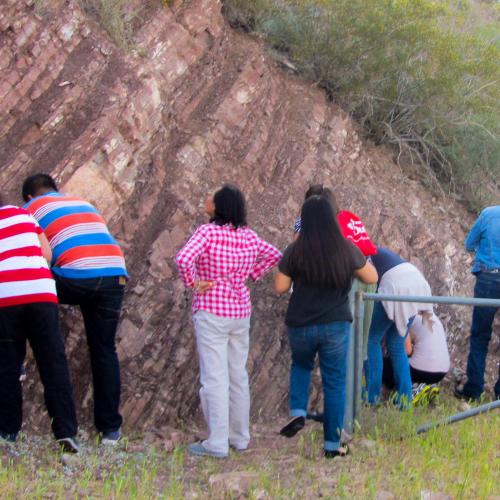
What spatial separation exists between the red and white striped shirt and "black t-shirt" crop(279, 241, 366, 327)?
1.66 metres

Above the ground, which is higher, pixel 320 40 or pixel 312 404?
pixel 320 40

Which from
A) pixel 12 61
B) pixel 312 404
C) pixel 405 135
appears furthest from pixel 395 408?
pixel 405 135

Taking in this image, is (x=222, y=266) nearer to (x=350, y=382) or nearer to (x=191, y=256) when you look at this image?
(x=191, y=256)

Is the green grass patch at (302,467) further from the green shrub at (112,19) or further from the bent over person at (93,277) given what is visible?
the green shrub at (112,19)

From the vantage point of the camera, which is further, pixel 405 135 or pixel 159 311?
pixel 405 135

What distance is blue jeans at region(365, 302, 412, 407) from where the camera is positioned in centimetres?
684

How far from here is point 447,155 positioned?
35.4 ft

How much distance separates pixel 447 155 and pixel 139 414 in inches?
245

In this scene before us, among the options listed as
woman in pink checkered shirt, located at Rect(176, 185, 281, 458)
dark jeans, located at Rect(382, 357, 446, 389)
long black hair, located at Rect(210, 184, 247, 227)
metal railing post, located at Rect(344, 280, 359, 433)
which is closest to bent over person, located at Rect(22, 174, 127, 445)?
woman in pink checkered shirt, located at Rect(176, 185, 281, 458)

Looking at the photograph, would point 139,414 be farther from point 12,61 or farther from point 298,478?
point 12,61

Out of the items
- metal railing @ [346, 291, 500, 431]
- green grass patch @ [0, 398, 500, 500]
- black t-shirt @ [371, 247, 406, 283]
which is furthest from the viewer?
black t-shirt @ [371, 247, 406, 283]

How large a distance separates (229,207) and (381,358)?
2.16m

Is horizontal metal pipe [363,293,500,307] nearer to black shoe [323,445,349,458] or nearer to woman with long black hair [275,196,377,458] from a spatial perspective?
woman with long black hair [275,196,377,458]

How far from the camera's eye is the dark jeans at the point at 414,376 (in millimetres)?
7300
